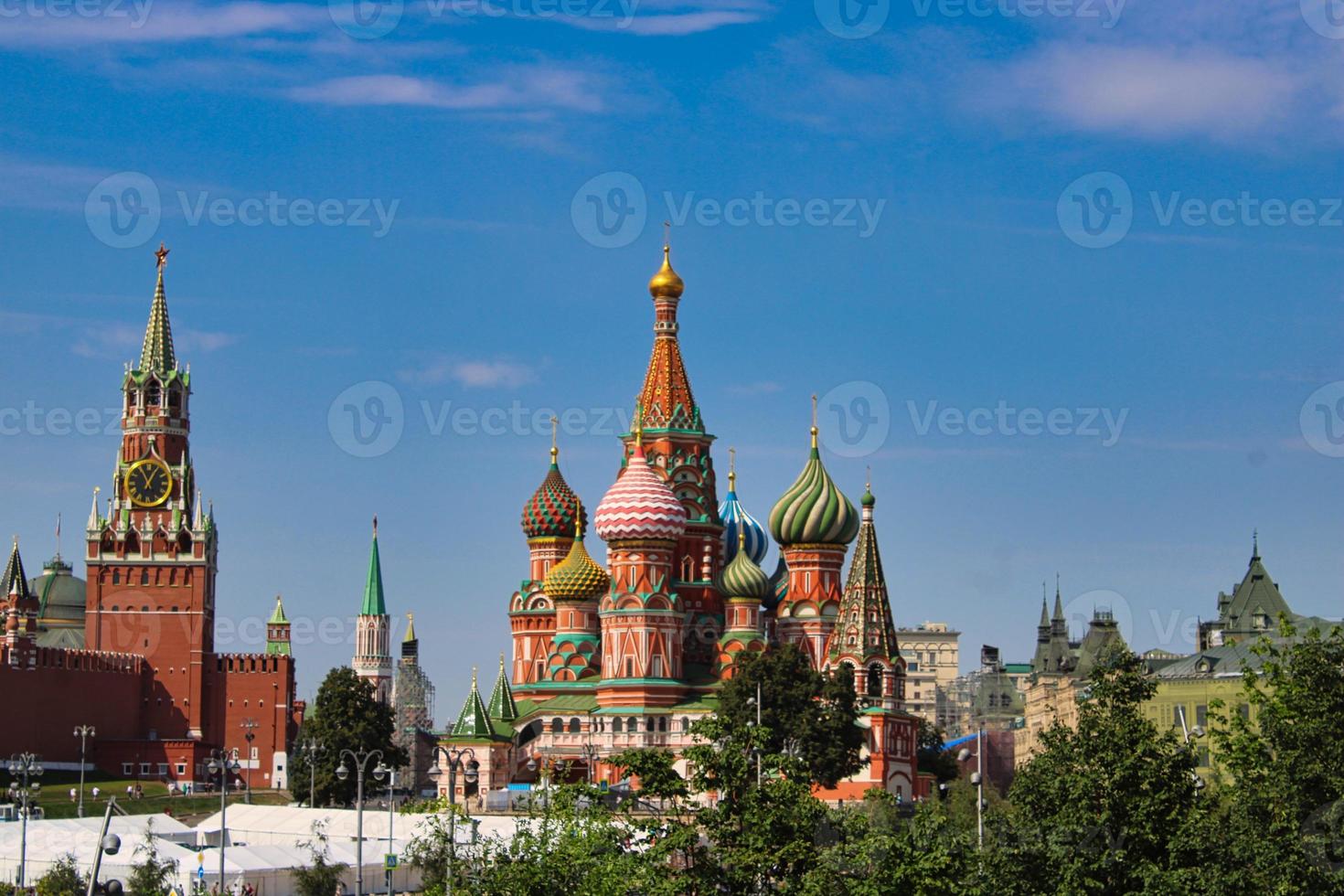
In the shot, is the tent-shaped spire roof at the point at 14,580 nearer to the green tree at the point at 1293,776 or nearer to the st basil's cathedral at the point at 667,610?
the st basil's cathedral at the point at 667,610

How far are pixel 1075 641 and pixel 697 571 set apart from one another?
56234 millimetres

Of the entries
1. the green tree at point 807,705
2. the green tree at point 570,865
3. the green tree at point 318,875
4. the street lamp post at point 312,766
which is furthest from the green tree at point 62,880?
the green tree at point 807,705

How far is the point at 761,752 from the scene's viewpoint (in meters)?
46.4

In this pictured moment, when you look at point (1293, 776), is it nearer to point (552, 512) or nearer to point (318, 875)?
point (318, 875)

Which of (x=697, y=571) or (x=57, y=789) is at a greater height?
(x=697, y=571)

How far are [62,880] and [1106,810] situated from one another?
1156 inches

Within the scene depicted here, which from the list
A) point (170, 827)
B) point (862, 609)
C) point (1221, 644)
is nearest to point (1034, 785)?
point (170, 827)

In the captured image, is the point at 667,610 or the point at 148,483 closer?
the point at 667,610

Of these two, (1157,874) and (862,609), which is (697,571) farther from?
(1157,874)

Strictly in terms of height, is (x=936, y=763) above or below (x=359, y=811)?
above

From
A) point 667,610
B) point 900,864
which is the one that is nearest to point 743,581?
point 667,610

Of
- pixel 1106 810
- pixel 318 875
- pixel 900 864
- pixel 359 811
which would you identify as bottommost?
pixel 318 875

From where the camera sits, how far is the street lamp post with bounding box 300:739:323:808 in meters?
96.4

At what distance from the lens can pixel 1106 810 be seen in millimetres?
44781
